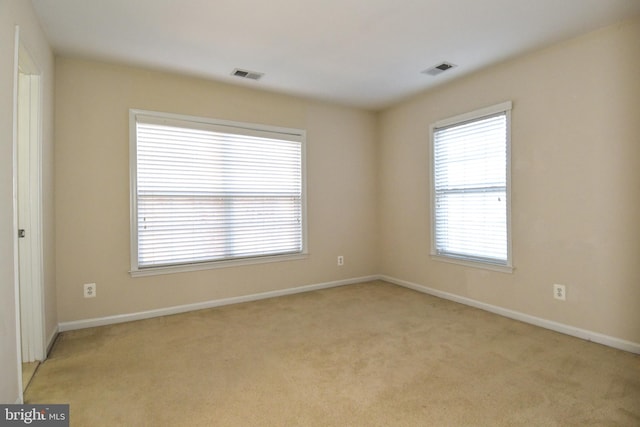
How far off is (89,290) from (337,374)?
8.31 feet

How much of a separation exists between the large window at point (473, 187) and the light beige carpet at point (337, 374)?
30.1 inches

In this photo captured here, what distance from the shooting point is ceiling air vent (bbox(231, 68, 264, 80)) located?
3.53 meters

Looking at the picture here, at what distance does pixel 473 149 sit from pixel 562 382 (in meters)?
2.38

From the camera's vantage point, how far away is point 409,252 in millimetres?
4602

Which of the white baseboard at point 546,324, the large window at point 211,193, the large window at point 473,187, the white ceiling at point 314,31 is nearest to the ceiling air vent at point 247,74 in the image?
the white ceiling at point 314,31

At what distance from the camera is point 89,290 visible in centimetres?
324

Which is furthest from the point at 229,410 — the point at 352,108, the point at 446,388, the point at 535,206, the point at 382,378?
the point at 352,108

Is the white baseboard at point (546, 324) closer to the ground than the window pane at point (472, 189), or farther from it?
closer to the ground

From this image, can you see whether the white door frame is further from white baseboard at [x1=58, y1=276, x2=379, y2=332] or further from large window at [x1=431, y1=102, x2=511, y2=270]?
large window at [x1=431, y1=102, x2=511, y2=270]

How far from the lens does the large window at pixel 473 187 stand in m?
3.45

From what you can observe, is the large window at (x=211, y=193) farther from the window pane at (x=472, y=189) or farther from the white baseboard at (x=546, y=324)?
the white baseboard at (x=546, y=324)

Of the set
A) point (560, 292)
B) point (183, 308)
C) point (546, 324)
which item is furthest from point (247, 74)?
point (546, 324)

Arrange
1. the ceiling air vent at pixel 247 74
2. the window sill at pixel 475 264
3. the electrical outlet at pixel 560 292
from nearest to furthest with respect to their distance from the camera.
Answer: the electrical outlet at pixel 560 292 < the window sill at pixel 475 264 < the ceiling air vent at pixel 247 74

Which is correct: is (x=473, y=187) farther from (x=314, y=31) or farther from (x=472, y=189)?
(x=314, y=31)
